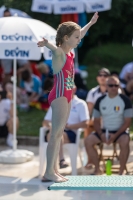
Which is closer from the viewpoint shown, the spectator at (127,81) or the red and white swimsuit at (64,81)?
the red and white swimsuit at (64,81)

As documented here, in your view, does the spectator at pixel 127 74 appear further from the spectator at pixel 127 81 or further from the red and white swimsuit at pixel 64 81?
the red and white swimsuit at pixel 64 81

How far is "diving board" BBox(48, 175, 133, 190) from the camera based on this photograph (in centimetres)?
643

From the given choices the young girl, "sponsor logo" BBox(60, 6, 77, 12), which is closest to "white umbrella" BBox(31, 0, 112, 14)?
"sponsor logo" BBox(60, 6, 77, 12)

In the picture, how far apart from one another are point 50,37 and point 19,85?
582 cm

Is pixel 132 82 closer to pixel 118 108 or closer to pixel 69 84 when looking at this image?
pixel 118 108

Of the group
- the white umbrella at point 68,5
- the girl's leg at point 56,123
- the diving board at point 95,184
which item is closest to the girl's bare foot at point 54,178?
the diving board at point 95,184

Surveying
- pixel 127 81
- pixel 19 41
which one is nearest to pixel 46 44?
pixel 19 41

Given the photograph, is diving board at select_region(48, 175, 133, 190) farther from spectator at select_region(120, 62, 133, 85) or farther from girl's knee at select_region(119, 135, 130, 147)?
spectator at select_region(120, 62, 133, 85)

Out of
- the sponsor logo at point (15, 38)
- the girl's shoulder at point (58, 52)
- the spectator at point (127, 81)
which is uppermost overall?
the sponsor logo at point (15, 38)

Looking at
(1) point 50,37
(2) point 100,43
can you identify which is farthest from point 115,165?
(2) point 100,43

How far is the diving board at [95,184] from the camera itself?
21.1 feet

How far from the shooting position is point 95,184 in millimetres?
6594

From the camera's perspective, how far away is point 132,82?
45.8 ft

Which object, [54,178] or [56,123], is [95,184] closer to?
[54,178]
